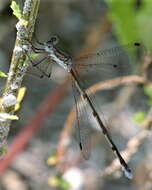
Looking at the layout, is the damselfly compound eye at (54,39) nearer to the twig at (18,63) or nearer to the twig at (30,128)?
the twig at (18,63)

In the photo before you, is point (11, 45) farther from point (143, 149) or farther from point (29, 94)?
point (143, 149)

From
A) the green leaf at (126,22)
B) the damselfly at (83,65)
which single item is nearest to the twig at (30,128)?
the green leaf at (126,22)

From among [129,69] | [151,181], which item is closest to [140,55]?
[129,69]

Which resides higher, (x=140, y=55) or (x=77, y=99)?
(x=77, y=99)

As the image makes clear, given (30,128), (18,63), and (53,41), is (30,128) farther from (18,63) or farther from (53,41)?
(18,63)

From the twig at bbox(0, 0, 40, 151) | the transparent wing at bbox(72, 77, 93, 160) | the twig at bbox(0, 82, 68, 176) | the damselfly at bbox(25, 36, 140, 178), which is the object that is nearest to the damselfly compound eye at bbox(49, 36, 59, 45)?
the damselfly at bbox(25, 36, 140, 178)

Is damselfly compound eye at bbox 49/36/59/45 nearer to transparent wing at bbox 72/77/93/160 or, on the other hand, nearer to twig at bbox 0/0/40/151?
transparent wing at bbox 72/77/93/160
